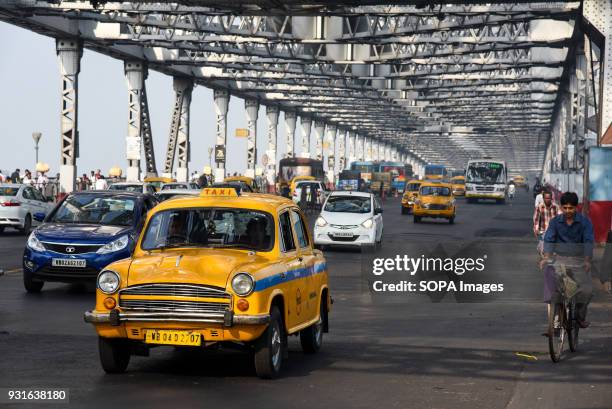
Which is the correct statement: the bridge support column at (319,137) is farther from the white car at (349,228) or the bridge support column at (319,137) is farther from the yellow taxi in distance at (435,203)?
the white car at (349,228)

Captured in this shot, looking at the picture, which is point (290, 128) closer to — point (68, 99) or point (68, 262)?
point (68, 99)

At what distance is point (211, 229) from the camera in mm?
11508

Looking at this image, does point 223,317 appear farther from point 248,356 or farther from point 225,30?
point 225,30

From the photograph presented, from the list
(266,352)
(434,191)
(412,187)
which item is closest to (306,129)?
(412,187)

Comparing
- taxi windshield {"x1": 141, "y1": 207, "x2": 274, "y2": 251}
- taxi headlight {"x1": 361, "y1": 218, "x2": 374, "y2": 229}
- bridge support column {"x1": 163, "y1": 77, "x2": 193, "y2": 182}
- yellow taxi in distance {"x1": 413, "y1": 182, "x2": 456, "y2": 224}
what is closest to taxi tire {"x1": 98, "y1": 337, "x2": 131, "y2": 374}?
taxi windshield {"x1": 141, "y1": 207, "x2": 274, "y2": 251}

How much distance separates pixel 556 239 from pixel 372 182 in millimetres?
96152

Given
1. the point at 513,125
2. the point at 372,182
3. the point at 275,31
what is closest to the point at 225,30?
A: the point at 275,31

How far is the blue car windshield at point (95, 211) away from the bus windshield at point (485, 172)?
68.3m

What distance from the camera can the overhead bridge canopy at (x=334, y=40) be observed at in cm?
4322

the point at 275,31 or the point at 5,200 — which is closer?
the point at 5,200

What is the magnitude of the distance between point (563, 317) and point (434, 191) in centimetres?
4089

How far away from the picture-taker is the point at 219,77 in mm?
72938

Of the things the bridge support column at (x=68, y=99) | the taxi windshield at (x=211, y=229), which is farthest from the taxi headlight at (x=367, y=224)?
the bridge support column at (x=68, y=99)

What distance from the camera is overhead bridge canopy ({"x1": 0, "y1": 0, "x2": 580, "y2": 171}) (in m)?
43.2
